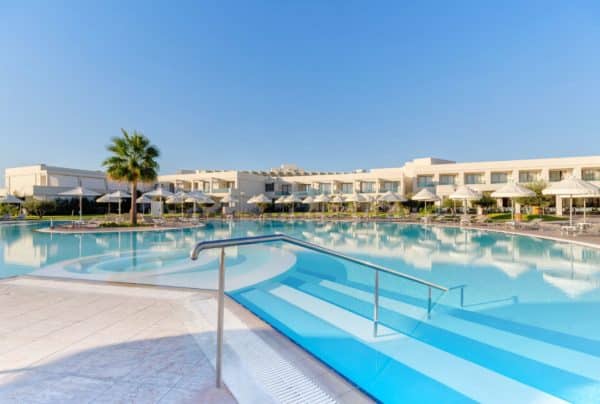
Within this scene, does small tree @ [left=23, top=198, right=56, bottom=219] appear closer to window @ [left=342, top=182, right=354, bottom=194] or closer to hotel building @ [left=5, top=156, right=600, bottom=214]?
hotel building @ [left=5, top=156, right=600, bottom=214]

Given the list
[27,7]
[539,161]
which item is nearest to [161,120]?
[27,7]

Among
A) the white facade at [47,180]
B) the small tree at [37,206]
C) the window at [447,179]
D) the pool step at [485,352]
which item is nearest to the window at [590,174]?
the window at [447,179]

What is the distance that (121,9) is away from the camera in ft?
49.8

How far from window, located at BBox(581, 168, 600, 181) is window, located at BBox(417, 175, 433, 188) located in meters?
13.4

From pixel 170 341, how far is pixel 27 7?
565 inches

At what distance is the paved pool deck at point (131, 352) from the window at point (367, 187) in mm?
37612

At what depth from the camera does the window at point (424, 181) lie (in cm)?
3827

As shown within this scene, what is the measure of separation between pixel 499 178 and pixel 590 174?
726cm

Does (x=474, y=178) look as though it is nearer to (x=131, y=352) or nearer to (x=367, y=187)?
(x=367, y=187)

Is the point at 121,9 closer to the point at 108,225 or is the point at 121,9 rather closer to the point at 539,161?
the point at 108,225

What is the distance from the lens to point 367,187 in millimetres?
41781

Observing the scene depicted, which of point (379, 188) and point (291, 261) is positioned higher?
point (379, 188)

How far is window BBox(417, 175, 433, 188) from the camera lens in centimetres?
3827

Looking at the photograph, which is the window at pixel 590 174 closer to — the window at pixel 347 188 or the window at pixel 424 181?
the window at pixel 424 181
